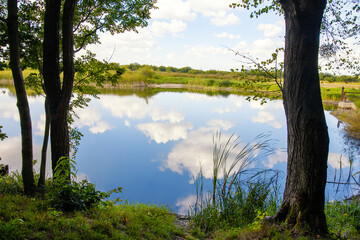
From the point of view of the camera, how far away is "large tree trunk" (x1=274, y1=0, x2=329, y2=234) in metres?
2.49

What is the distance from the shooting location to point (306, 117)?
252cm

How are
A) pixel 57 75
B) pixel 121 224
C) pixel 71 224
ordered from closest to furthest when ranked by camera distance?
pixel 71 224 → pixel 121 224 → pixel 57 75

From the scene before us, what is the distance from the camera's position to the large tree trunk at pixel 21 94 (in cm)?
320

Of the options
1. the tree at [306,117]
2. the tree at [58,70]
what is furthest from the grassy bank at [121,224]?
the tree at [58,70]

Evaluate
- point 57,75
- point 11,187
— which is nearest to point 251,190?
point 57,75

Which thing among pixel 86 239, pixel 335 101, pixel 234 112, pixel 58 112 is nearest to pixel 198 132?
pixel 234 112

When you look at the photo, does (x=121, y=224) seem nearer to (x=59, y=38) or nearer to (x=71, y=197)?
(x=71, y=197)

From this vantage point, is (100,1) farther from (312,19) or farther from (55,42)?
(312,19)

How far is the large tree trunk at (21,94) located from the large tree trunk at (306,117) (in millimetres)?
3478

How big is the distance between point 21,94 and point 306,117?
12.1 feet

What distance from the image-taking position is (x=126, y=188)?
699 centimetres

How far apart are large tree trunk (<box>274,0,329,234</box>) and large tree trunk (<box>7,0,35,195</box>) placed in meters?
3.48

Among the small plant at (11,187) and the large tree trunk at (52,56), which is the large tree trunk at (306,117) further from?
the small plant at (11,187)

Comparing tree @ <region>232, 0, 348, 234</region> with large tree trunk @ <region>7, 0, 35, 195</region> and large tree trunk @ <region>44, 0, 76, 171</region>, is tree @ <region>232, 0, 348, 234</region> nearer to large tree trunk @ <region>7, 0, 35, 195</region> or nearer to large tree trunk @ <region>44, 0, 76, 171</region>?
large tree trunk @ <region>44, 0, 76, 171</region>
